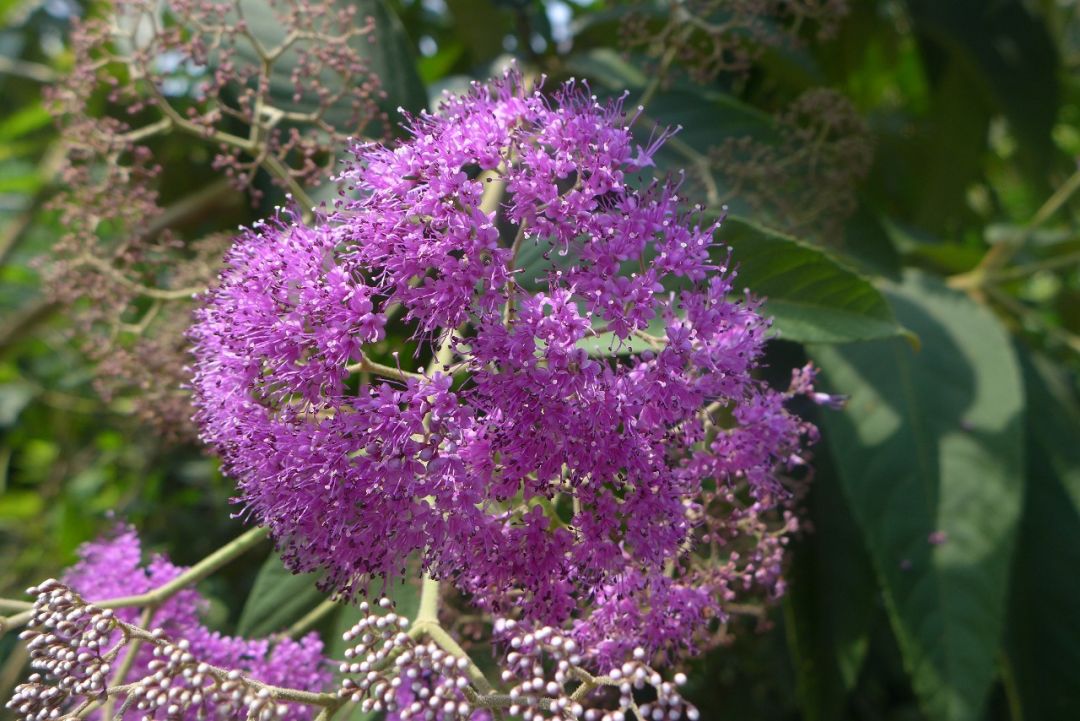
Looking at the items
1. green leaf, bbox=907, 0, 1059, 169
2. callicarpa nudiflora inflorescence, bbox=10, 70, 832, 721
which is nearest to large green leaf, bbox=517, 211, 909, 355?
callicarpa nudiflora inflorescence, bbox=10, 70, 832, 721

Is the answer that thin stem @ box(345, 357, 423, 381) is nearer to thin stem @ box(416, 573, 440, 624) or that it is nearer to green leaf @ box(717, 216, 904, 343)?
thin stem @ box(416, 573, 440, 624)

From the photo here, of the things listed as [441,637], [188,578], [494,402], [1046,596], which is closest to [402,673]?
[441,637]

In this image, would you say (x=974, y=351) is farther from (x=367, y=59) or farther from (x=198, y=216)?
(x=198, y=216)

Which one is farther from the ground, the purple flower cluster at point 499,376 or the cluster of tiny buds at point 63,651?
the purple flower cluster at point 499,376

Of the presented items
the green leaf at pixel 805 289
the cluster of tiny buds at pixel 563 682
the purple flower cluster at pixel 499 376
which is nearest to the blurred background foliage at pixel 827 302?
the green leaf at pixel 805 289

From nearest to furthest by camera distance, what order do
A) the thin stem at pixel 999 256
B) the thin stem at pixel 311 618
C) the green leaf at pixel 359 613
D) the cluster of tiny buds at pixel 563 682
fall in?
the cluster of tiny buds at pixel 563 682
the green leaf at pixel 359 613
the thin stem at pixel 311 618
the thin stem at pixel 999 256

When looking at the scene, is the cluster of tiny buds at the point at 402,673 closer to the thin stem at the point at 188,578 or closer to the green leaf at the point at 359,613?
the green leaf at the point at 359,613

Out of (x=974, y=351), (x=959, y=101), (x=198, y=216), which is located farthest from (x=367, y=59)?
(x=959, y=101)
